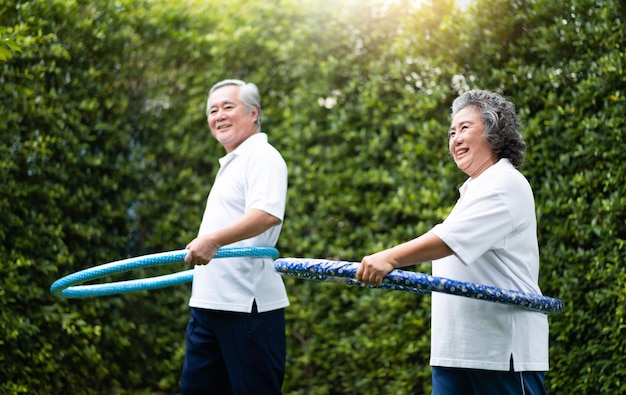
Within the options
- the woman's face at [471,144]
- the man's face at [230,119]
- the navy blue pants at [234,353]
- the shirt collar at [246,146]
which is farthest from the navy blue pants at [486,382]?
the man's face at [230,119]

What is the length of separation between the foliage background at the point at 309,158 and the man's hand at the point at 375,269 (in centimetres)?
191

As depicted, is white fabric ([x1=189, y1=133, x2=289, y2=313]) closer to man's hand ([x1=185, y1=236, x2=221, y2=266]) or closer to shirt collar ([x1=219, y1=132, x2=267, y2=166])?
shirt collar ([x1=219, y1=132, x2=267, y2=166])

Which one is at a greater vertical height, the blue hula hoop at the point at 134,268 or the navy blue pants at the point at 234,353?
the blue hula hoop at the point at 134,268

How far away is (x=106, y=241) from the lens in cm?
533

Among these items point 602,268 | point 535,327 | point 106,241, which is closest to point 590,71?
point 602,268

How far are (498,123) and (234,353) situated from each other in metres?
1.52

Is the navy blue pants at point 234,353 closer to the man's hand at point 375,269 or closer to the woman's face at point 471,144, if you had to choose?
the man's hand at point 375,269

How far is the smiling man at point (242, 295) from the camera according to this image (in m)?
3.43

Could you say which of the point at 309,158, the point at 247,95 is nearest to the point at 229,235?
the point at 247,95

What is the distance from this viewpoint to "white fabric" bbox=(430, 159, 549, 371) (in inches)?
100.0

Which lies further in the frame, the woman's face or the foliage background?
the foliage background

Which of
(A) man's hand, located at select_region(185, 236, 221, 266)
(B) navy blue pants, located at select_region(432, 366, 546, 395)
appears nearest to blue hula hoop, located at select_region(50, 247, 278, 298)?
(A) man's hand, located at select_region(185, 236, 221, 266)

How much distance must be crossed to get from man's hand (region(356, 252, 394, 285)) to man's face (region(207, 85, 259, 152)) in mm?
1420

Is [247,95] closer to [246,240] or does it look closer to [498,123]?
[246,240]
